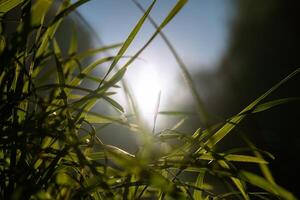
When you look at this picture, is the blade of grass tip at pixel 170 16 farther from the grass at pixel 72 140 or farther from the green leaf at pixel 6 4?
the green leaf at pixel 6 4

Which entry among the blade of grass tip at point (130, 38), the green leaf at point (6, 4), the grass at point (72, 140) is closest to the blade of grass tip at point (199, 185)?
the grass at point (72, 140)

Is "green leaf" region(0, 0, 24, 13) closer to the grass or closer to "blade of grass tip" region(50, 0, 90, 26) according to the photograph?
the grass

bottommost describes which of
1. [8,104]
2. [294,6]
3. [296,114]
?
[8,104]

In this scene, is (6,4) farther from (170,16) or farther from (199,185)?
(199,185)

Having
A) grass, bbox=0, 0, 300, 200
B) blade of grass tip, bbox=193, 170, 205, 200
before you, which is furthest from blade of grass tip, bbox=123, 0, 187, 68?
blade of grass tip, bbox=193, 170, 205, 200

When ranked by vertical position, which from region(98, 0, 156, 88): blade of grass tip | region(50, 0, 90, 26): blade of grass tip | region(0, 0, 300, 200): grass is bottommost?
region(0, 0, 300, 200): grass

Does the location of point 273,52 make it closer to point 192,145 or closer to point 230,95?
point 230,95

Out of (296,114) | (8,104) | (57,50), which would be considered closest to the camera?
(8,104)

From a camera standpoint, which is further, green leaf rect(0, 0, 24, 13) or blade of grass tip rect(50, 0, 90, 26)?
green leaf rect(0, 0, 24, 13)

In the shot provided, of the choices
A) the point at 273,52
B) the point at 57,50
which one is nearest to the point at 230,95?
the point at 273,52

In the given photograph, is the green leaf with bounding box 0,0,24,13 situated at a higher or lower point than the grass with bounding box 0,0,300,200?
higher

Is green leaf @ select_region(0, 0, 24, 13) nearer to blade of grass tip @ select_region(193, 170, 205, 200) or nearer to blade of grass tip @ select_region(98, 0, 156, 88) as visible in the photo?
blade of grass tip @ select_region(98, 0, 156, 88)
